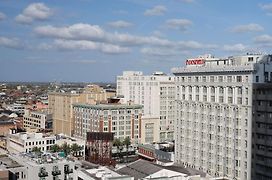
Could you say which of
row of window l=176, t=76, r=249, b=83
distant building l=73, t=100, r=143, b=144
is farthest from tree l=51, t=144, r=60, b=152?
row of window l=176, t=76, r=249, b=83

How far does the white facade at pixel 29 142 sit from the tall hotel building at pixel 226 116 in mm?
40406

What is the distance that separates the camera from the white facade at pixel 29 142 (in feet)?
389

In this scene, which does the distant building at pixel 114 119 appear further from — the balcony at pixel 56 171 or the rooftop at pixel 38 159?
the balcony at pixel 56 171

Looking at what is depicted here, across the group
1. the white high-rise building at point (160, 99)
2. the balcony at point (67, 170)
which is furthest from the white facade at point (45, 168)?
the white high-rise building at point (160, 99)

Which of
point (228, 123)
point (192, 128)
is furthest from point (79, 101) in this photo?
point (228, 123)

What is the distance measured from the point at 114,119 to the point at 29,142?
3466 centimetres

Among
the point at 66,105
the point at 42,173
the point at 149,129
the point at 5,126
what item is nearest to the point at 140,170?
the point at 42,173

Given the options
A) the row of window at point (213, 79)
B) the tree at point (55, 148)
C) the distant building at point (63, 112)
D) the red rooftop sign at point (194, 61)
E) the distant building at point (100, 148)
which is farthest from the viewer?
the distant building at point (63, 112)

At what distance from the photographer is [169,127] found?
171 m

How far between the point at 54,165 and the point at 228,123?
37.0 meters

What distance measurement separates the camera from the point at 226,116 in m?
88.1

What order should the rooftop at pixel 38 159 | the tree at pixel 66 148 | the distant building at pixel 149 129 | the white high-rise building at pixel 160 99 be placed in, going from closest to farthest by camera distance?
the rooftop at pixel 38 159
the tree at pixel 66 148
the distant building at pixel 149 129
the white high-rise building at pixel 160 99

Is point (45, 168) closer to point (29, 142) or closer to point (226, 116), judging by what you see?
point (226, 116)

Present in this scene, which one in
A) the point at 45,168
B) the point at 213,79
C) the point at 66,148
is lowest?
the point at 66,148
